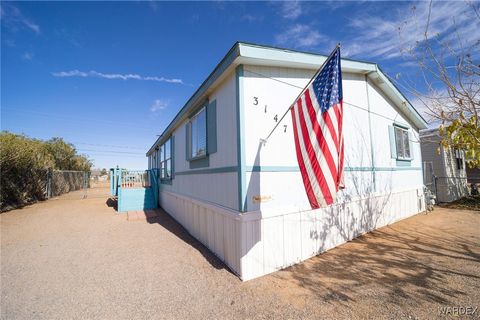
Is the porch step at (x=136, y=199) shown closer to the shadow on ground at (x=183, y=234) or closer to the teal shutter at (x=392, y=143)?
the shadow on ground at (x=183, y=234)

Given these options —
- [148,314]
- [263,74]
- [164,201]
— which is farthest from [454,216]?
[164,201]

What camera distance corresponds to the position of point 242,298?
3225mm

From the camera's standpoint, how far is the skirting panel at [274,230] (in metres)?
3.79

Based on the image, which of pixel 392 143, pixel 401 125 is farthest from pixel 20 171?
pixel 401 125

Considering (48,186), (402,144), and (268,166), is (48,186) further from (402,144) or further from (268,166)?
(402,144)

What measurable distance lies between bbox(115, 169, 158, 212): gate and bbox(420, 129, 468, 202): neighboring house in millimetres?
13094

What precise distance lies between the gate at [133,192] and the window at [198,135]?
18.6 feet

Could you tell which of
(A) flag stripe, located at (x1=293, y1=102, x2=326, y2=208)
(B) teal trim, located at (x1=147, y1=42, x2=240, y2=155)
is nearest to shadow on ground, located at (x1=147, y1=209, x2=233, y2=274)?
(A) flag stripe, located at (x1=293, y1=102, x2=326, y2=208)

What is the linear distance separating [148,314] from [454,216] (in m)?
9.82

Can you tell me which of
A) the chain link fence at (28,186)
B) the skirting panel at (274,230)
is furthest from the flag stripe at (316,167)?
the chain link fence at (28,186)

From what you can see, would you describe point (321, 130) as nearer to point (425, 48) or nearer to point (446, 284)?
point (425, 48)

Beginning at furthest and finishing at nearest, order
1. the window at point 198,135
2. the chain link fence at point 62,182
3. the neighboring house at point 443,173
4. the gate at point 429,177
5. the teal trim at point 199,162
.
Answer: the chain link fence at point 62,182 → the neighboring house at point 443,173 → the gate at point 429,177 → the window at point 198,135 → the teal trim at point 199,162

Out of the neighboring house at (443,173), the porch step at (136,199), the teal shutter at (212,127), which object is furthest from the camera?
the neighboring house at (443,173)

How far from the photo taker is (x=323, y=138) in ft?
10.8
